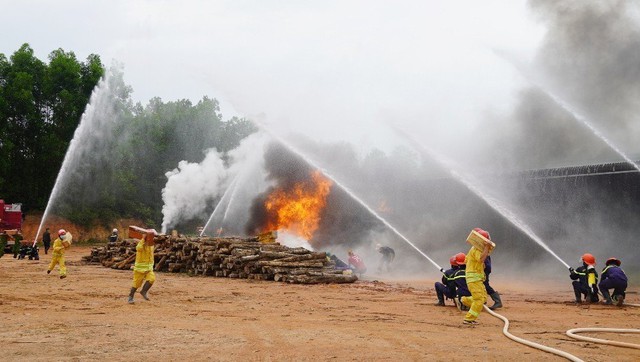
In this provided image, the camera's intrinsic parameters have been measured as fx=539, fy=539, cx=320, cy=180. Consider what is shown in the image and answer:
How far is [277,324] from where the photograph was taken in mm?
10297

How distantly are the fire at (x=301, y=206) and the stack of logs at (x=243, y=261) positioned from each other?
7168mm

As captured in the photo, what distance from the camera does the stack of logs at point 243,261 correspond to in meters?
19.8

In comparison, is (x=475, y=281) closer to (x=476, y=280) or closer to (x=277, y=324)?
(x=476, y=280)

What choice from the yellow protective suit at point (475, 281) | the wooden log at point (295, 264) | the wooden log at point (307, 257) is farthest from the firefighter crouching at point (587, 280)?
the wooden log at point (307, 257)

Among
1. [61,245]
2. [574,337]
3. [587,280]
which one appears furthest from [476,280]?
[61,245]

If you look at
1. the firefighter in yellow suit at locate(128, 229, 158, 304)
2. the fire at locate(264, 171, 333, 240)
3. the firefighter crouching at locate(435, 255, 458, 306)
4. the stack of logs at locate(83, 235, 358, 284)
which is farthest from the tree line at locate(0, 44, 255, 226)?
the firefighter crouching at locate(435, 255, 458, 306)

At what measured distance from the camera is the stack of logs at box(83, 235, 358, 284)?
779 inches

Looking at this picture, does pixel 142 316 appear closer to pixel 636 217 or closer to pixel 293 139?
pixel 636 217

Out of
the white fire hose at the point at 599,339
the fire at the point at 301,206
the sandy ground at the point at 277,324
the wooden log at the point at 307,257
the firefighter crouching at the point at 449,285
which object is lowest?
the sandy ground at the point at 277,324

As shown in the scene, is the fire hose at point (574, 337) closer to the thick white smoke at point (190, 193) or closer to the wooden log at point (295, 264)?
the wooden log at point (295, 264)

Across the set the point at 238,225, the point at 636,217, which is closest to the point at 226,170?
the point at 238,225

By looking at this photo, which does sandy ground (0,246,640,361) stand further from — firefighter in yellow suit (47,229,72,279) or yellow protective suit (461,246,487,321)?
firefighter in yellow suit (47,229,72,279)

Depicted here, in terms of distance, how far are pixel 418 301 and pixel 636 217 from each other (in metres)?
12.8

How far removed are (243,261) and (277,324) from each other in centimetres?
1061
